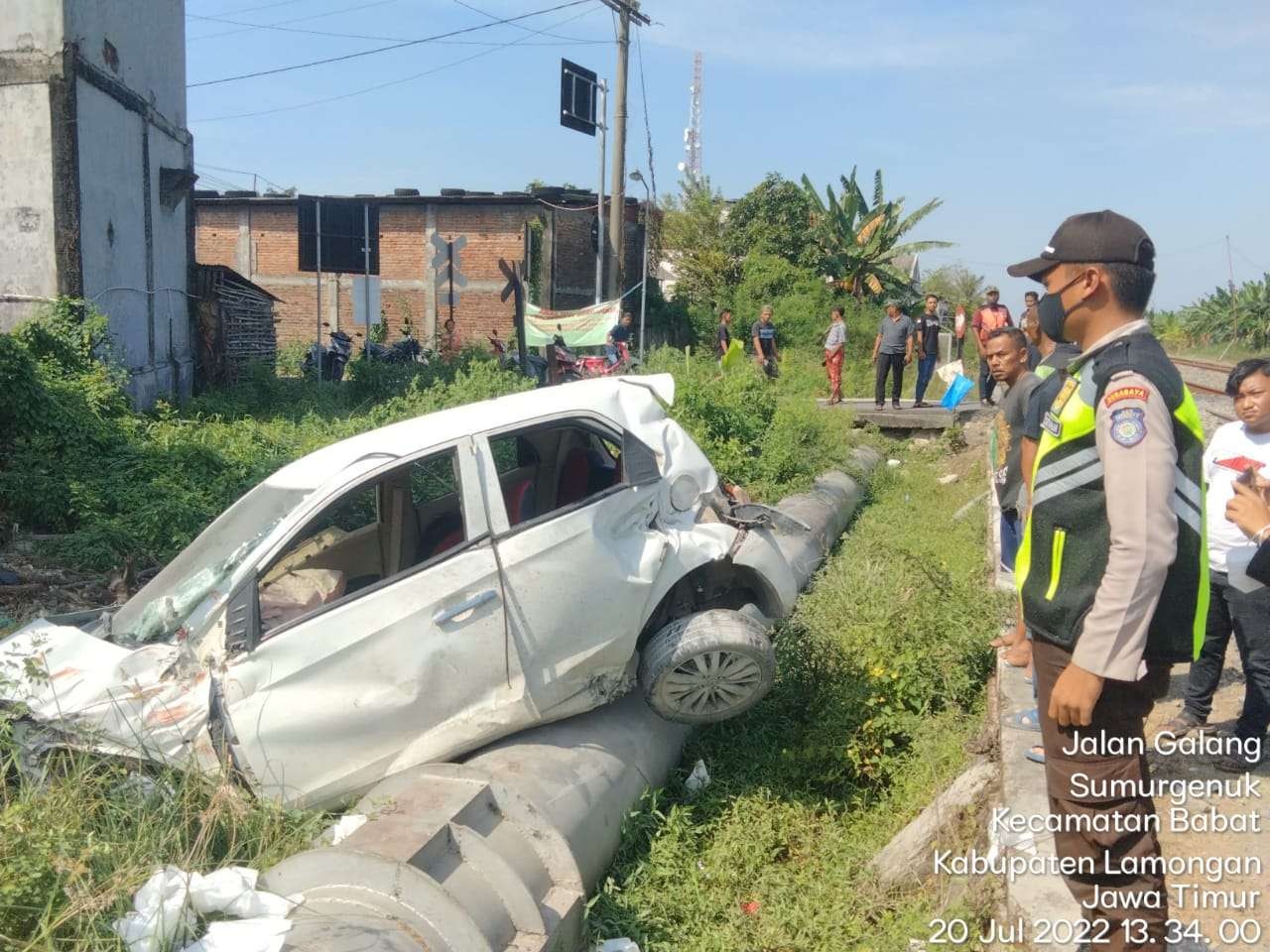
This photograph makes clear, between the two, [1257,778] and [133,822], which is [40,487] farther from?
[1257,778]

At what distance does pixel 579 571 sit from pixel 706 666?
76cm

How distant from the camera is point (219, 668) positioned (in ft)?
13.0

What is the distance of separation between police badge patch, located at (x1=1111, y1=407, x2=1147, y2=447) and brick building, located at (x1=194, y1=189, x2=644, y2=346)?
2339 cm

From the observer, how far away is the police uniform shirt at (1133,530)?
2.51 m

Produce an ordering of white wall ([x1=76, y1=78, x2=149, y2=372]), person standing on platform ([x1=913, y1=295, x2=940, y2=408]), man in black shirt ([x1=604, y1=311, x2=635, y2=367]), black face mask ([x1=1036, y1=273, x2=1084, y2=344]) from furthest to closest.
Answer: man in black shirt ([x1=604, y1=311, x2=635, y2=367]) → person standing on platform ([x1=913, y1=295, x2=940, y2=408]) → white wall ([x1=76, y1=78, x2=149, y2=372]) → black face mask ([x1=1036, y1=273, x2=1084, y2=344])

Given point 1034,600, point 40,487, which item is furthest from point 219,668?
point 40,487

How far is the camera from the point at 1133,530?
8.23 feet

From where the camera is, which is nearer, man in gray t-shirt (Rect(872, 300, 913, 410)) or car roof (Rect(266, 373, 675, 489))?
car roof (Rect(266, 373, 675, 489))

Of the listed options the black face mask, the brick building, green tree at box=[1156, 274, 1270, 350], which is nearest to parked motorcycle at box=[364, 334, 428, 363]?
the brick building

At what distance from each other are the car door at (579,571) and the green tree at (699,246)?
26224 millimetres

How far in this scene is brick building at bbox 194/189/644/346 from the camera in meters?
26.5

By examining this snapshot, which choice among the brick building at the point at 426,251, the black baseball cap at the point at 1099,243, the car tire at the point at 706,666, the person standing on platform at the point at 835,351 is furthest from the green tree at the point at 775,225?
the black baseball cap at the point at 1099,243

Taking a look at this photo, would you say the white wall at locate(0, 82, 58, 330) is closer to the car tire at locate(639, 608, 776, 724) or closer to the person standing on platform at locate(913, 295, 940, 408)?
the car tire at locate(639, 608, 776, 724)

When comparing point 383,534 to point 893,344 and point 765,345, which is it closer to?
point 893,344
